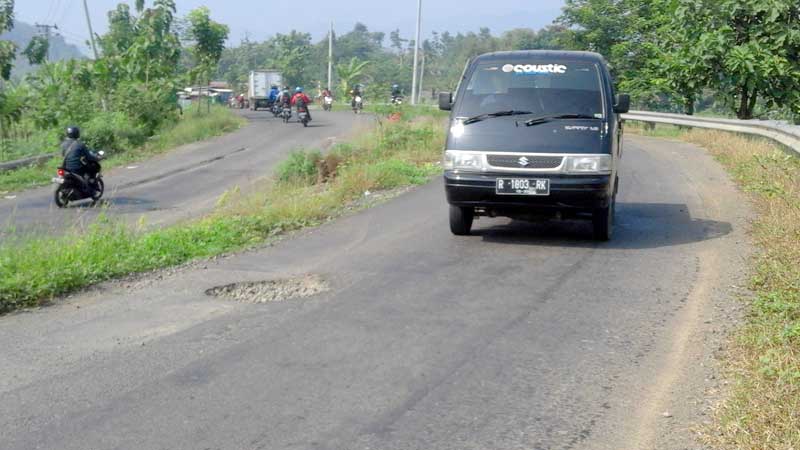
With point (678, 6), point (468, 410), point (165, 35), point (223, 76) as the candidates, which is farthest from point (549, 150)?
point (223, 76)

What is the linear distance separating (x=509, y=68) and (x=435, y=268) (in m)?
2.97

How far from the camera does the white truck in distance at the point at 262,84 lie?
6362cm

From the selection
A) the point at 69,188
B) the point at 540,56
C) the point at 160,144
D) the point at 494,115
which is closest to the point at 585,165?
the point at 494,115

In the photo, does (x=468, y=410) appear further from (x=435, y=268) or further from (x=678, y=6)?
(x=678, y=6)

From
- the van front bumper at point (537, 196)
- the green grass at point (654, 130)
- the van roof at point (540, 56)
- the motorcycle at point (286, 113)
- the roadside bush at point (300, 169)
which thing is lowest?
the motorcycle at point (286, 113)

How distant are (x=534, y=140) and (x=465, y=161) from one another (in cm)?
75

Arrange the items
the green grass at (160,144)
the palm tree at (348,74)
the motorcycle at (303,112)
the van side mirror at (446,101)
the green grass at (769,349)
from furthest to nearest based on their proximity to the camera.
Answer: the palm tree at (348,74) → the motorcycle at (303,112) → the green grass at (160,144) → the van side mirror at (446,101) → the green grass at (769,349)

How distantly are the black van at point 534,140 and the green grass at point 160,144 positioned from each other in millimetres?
14197

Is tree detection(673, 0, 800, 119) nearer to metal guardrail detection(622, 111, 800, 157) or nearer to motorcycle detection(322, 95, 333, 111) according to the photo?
metal guardrail detection(622, 111, 800, 157)

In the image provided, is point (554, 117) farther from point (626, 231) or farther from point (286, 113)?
point (286, 113)

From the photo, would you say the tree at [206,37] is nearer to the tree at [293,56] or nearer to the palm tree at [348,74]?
the palm tree at [348,74]

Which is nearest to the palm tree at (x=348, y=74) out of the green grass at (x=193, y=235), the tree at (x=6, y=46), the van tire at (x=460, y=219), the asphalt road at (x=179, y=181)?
the asphalt road at (x=179, y=181)

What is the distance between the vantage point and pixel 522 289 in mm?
8078

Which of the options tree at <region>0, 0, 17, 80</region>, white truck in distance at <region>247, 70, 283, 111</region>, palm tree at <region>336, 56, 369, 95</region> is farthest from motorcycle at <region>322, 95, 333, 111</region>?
tree at <region>0, 0, 17, 80</region>
